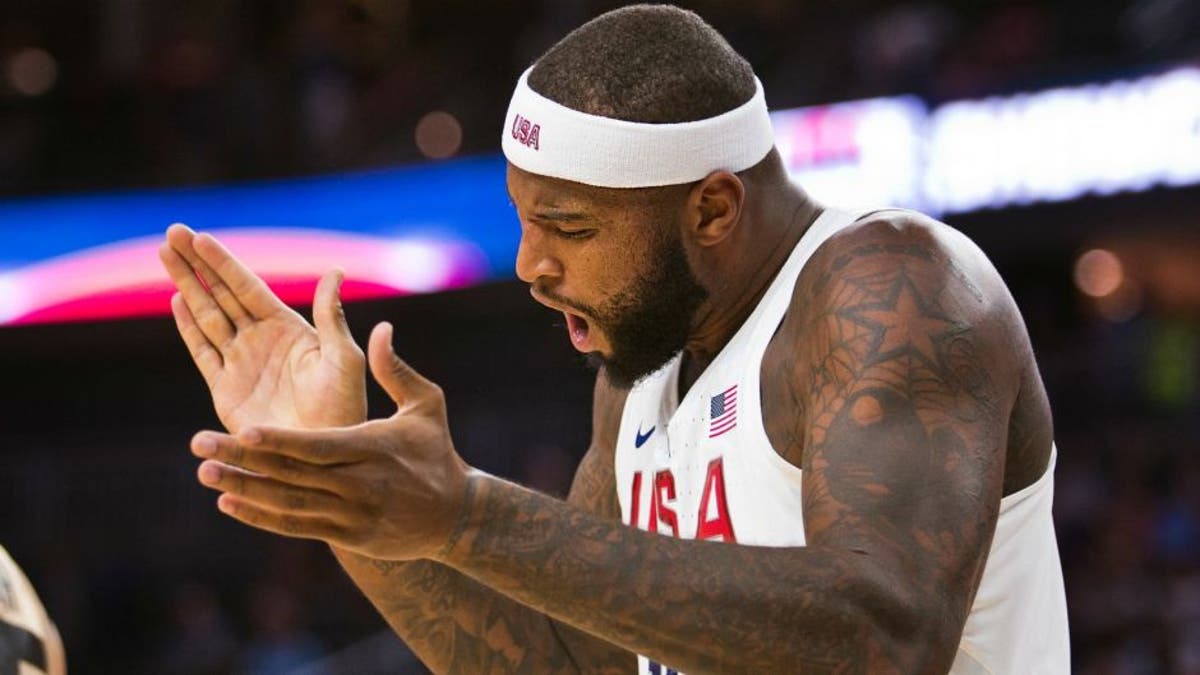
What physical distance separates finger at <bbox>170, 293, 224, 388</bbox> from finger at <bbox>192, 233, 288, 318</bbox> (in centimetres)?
11

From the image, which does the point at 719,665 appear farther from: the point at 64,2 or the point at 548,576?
the point at 64,2

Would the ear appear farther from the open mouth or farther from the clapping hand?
the clapping hand

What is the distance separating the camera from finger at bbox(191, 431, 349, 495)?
7.88 feet

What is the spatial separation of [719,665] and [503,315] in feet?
38.7

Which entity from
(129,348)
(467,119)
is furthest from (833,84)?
(129,348)

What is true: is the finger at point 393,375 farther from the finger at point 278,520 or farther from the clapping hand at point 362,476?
the finger at point 278,520

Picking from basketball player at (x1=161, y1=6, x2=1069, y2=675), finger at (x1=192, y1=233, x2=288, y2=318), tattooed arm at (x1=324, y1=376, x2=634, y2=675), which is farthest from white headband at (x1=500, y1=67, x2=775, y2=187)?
tattooed arm at (x1=324, y1=376, x2=634, y2=675)

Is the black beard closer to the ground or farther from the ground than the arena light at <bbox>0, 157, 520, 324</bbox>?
closer to the ground

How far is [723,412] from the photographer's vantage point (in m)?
3.45

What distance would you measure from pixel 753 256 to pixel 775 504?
0.55 metres

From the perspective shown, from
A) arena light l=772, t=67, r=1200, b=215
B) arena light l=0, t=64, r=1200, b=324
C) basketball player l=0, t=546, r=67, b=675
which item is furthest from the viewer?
A: arena light l=0, t=64, r=1200, b=324

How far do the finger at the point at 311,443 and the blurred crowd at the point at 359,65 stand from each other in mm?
9647

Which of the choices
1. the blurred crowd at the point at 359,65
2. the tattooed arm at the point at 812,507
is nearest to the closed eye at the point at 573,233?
the tattooed arm at the point at 812,507

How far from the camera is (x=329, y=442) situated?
2.47m
